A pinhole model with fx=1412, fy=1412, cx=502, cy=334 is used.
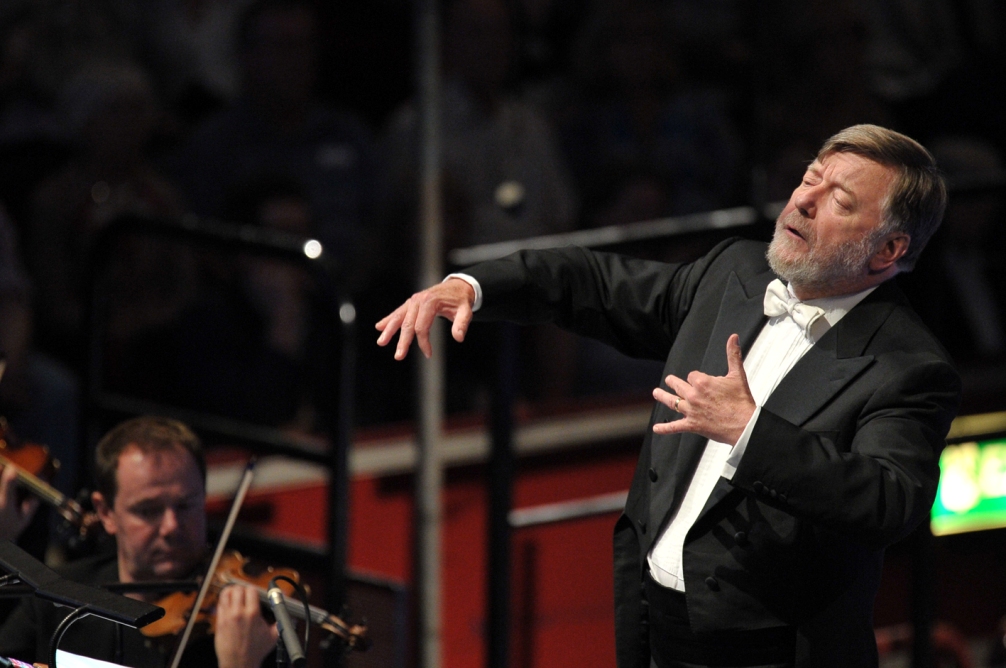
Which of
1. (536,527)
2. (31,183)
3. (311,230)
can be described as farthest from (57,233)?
(536,527)

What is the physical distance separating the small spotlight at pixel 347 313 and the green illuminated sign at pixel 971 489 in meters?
1.75

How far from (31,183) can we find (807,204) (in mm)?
3087

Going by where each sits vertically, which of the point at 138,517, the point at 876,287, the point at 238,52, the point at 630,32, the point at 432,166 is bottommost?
the point at 138,517

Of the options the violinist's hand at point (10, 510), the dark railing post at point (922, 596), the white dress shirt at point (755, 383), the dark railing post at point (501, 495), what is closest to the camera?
the white dress shirt at point (755, 383)

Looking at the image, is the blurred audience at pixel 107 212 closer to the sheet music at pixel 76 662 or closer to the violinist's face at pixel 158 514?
the violinist's face at pixel 158 514

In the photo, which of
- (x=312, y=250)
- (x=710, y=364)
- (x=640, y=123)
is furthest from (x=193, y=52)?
(x=710, y=364)

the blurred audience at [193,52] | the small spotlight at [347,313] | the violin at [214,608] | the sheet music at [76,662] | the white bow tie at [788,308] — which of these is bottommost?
the sheet music at [76,662]

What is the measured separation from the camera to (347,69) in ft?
17.6

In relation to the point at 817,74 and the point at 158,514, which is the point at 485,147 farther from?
the point at 158,514

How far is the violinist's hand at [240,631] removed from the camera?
2.54 m

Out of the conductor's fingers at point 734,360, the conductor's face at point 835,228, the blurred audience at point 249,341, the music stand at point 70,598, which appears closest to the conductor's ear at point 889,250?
the conductor's face at point 835,228

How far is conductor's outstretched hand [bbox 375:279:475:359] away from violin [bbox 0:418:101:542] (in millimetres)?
1125

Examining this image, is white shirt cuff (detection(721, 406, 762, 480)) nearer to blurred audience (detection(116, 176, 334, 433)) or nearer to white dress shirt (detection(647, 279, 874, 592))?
white dress shirt (detection(647, 279, 874, 592))

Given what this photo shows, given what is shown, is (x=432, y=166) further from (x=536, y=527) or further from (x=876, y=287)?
(x=876, y=287)
